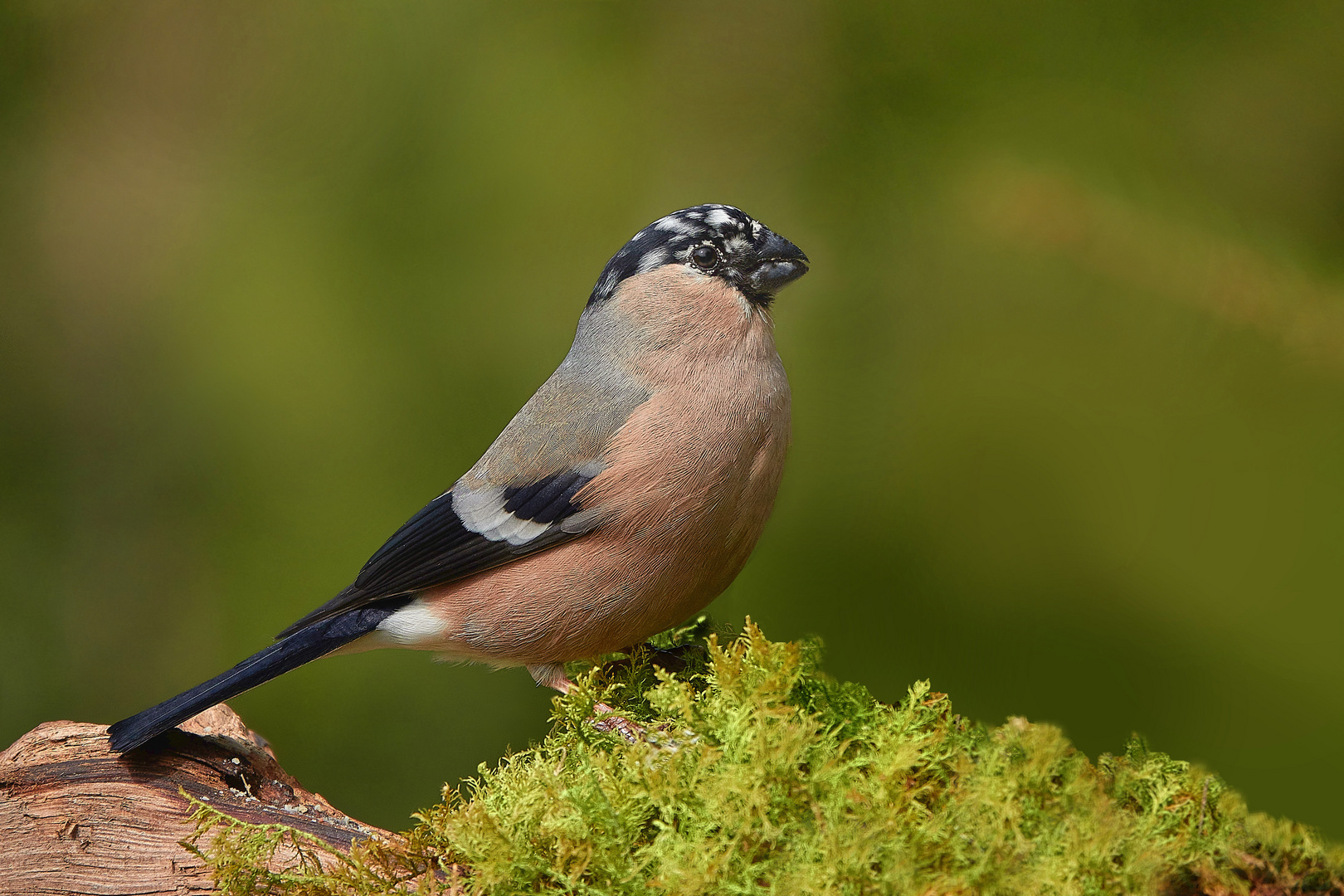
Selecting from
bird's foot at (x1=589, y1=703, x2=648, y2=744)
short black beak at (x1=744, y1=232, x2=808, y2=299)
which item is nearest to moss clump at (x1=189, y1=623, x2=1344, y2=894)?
bird's foot at (x1=589, y1=703, x2=648, y2=744)

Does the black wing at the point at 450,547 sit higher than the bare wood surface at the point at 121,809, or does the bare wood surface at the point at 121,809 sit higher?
the black wing at the point at 450,547

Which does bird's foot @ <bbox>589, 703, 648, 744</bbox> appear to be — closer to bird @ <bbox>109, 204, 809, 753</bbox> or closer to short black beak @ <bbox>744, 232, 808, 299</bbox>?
bird @ <bbox>109, 204, 809, 753</bbox>

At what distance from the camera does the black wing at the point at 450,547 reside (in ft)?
6.40

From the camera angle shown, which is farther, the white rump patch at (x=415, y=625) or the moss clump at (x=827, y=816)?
the white rump patch at (x=415, y=625)

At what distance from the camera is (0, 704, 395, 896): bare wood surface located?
68.6 inches

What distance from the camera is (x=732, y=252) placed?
81.9 inches

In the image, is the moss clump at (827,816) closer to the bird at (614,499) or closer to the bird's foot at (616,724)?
the bird's foot at (616,724)

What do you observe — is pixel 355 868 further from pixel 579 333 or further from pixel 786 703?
pixel 579 333

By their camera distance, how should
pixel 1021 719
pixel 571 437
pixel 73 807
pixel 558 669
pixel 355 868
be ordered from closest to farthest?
pixel 1021 719
pixel 355 868
pixel 73 807
pixel 571 437
pixel 558 669

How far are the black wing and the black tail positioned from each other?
3cm

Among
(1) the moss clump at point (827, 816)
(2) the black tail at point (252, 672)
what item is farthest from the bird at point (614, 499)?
(1) the moss clump at point (827, 816)

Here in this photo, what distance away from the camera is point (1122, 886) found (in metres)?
1.12

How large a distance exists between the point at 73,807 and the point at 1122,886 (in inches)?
69.7

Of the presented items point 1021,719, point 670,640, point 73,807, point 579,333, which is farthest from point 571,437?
point 73,807
